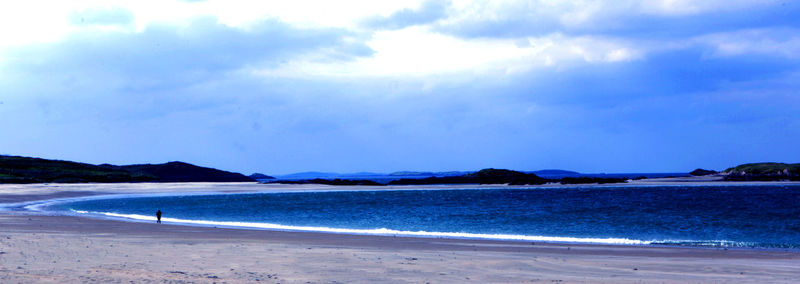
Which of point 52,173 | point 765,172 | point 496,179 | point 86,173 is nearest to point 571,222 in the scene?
point 496,179

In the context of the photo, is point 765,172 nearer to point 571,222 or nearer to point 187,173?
point 571,222

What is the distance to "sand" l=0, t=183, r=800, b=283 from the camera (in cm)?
1567

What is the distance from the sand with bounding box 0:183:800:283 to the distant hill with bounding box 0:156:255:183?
380ft

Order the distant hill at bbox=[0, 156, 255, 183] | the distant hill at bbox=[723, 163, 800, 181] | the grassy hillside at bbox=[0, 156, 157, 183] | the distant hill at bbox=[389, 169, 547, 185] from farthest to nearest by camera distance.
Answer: the distant hill at bbox=[0, 156, 255, 183]
the grassy hillside at bbox=[0, 156, 157, 183]
the distant hill at bbox=[389, 169, 547, 185]
the distant hill at bbox=[723, 163, 800, 181]

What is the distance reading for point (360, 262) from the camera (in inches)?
744

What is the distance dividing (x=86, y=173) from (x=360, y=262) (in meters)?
145

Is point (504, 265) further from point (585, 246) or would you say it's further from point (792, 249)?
point (792, 249)


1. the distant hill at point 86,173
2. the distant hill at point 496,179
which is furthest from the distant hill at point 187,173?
the distant hill at point 496,179

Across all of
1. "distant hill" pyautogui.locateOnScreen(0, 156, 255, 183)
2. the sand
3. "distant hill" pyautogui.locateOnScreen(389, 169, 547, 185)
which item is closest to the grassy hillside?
"distant hill" pyautogui.locateOnScreen(0, 156, 255, 183)

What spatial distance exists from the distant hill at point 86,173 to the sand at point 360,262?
4563 inches

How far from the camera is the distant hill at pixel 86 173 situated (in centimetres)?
13738

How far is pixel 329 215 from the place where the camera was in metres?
50.2

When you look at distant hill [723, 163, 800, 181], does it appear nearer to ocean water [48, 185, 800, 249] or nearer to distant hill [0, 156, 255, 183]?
ocean water [48, 185, 800, 249]

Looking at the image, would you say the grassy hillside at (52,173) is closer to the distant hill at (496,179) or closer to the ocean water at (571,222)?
the distant hill at (496,179)
